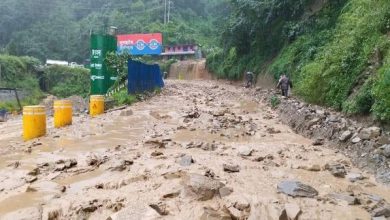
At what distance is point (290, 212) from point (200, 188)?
1.03 metres

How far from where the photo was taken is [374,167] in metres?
6.68

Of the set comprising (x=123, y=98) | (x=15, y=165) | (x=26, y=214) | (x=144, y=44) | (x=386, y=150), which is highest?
(x=144, y=44)

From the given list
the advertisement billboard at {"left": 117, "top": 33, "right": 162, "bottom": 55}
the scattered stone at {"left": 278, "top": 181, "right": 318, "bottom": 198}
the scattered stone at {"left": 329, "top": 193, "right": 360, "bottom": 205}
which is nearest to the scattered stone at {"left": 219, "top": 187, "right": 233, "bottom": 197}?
the scattered stone at {"left": 278, "top": 181, "right": 318, "bottom": 198}

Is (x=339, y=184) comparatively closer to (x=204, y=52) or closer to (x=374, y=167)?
(x=374, y=167)

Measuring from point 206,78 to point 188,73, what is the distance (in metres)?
4.55

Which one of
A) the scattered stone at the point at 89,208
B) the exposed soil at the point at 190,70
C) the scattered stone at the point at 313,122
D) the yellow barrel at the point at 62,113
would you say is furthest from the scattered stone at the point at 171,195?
the exposed soil at the point at 190,70

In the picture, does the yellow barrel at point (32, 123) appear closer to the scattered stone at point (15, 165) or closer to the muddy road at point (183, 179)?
the muddy road at point (183, 179)

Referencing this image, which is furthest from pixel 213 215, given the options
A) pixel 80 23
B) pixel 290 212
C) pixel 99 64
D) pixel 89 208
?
pixel 80 23

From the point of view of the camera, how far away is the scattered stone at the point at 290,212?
4316mm

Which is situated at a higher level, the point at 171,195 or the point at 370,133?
the point at 370,133

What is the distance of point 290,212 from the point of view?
4.43 meters

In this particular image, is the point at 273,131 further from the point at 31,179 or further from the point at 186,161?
the point at 31,179

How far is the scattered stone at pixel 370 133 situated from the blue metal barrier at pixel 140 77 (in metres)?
12.4

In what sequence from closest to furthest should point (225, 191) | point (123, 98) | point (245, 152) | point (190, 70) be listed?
point (225, 191) → point (245, 152) → point (123, 98) → point (190, 70)
